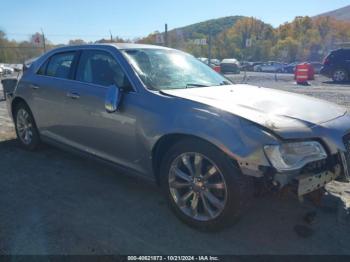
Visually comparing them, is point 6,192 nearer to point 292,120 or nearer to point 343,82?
point 292,120

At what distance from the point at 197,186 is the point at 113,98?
1.19 metres

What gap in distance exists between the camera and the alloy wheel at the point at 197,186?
116 inches

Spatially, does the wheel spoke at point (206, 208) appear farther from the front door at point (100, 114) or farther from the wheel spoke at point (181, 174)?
the front door at point (100, 114)

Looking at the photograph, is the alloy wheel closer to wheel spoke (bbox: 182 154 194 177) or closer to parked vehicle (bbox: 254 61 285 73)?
wheel spoke (bbox: 182 154 194 177)

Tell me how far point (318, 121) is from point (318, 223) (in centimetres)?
97

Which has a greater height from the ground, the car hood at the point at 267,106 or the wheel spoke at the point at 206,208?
the car hood at the point at 267,106

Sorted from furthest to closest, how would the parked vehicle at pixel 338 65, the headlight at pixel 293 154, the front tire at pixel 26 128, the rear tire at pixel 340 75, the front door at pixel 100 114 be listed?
the rear tire at pixel 340 75 → the parked vehicle at pixel 338 65 → the front tire at pixel 26 128 → the front door at pixel 100 114 → the headlight at pixel 293 154

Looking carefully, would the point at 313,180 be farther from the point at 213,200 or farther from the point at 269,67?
the point at 269,67

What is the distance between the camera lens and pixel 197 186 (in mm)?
3123

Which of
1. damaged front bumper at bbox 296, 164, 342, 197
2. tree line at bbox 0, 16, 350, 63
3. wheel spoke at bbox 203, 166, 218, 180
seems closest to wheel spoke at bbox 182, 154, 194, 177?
wheel spoke at bbox 203, 166, 218, 180

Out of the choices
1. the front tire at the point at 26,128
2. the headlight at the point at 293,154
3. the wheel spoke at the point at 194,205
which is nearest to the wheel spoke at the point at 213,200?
the wheel spoke at the point at 194,205

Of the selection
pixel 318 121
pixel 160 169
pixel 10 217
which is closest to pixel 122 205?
pixel 160 169

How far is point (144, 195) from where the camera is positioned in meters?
3.82

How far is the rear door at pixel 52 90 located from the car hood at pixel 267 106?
Answer: 1680 mm
